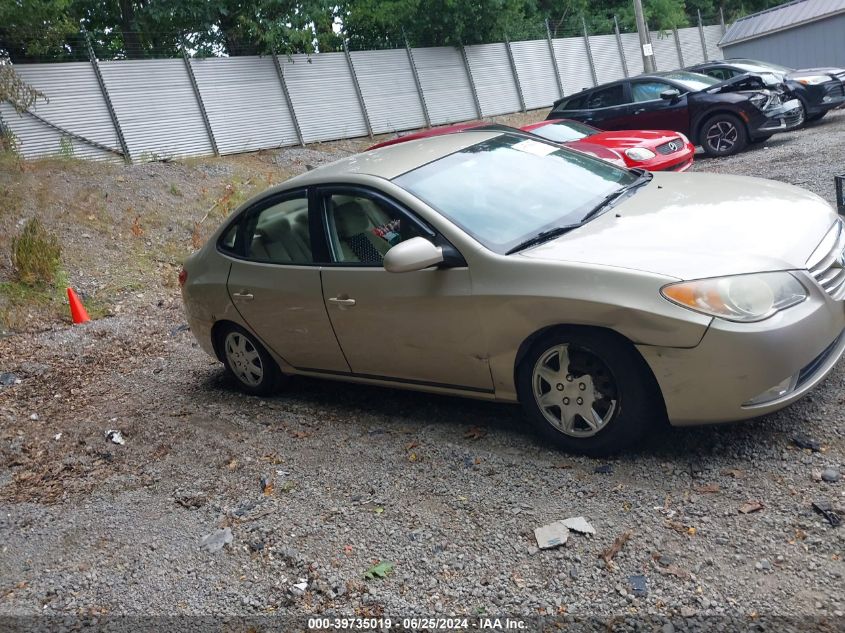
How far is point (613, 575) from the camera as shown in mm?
3270

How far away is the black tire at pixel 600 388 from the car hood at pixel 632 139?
7.68 metres

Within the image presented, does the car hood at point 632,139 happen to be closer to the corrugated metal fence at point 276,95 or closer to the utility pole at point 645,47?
the corrugated metal fence at point 276,95

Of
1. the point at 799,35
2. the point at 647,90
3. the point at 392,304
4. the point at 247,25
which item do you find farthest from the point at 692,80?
the point at 799,35

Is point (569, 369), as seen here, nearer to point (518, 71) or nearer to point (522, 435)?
point (522, 435)

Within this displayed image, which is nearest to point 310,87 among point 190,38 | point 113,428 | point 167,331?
point 190,38

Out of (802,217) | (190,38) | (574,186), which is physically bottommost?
(802,217)

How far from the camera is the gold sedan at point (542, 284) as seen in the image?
3.72m

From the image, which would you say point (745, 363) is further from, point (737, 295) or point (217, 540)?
point (217, 540)

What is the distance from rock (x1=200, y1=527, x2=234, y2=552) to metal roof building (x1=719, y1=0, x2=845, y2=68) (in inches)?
1032

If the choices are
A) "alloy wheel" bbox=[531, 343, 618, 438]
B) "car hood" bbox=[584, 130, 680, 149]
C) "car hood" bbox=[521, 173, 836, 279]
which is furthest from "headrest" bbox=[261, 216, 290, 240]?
"car hood" bbox=[584, 130, 680, 149]

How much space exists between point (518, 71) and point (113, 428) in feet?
79.3

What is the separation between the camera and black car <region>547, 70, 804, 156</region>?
1382 centimetres

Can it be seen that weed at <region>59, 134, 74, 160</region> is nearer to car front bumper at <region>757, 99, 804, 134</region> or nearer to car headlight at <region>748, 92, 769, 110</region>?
car headlight at <region>748, 92, 769, 110</region>

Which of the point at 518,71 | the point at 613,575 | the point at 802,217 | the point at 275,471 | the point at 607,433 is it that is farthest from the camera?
the point at 518,71
